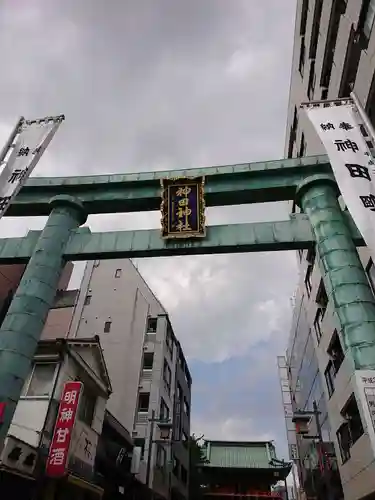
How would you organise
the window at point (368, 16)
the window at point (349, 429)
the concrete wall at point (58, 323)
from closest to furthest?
the window at point (368, 16) → the window at point (349, 429) → the concrete wall at point (58, 323)

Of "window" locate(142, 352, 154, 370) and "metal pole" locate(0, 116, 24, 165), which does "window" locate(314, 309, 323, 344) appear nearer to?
"window" locate(142, 352, 154, 370)

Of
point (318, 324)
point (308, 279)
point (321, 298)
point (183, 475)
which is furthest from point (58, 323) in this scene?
point (321, 298)

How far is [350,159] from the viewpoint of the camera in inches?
382

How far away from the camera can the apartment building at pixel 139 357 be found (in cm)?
2659

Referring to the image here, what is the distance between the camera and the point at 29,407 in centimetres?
1439

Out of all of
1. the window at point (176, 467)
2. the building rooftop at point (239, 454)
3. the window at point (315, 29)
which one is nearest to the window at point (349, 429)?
the window at point (176, 467)

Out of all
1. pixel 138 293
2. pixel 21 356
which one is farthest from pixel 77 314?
pixel 21 356

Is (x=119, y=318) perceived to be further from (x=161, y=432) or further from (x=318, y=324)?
(x=318, y=324)

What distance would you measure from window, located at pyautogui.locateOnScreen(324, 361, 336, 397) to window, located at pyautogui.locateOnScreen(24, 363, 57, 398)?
1387cm

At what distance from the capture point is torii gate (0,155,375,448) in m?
8.76

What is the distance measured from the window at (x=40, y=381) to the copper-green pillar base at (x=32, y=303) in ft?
19.7

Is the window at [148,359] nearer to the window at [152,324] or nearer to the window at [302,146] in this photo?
the window at [152,324]

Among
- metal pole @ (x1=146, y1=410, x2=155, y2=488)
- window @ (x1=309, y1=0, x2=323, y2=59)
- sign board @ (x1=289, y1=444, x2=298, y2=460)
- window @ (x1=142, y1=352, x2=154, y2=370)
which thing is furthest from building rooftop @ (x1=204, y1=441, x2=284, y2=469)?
window @ (x1=309, y1=0, x2=323, y2=59)

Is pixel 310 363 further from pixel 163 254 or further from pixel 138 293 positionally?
pixel 163 254
